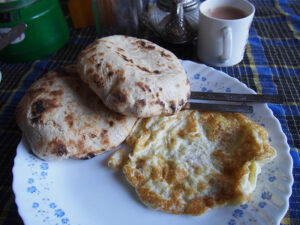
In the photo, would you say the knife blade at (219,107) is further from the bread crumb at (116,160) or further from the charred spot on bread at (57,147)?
the charred spot on bread at (57,147)

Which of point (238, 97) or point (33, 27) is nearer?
point (238, 97)

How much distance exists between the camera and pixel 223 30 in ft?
5.60

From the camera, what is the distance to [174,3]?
1.81 m

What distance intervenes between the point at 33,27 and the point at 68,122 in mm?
1105

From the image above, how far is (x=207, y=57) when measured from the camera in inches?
76.2

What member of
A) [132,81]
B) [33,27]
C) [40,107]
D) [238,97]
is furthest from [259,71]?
[33,27]

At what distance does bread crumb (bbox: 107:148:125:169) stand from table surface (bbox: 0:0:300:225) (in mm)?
503

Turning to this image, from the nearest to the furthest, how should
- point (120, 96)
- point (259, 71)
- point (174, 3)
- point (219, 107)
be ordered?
point (120, 96)
point (219, 107)
point (174, 3)
point (259, 71)

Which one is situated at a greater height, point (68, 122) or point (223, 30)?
point (223, 30)

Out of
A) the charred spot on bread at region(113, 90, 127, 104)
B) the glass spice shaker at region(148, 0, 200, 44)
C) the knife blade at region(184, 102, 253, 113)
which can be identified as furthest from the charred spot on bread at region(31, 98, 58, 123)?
the glass spice shaker at region(148, 0, 200, 44)

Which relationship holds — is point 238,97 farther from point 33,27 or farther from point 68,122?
point 33,27

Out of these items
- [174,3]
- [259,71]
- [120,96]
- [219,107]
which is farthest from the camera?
[259,71]

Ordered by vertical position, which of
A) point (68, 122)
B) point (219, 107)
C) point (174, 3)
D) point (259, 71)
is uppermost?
point (174, 3)

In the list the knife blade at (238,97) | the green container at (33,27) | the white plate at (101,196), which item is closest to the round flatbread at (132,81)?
the knife blade at (238,97)
